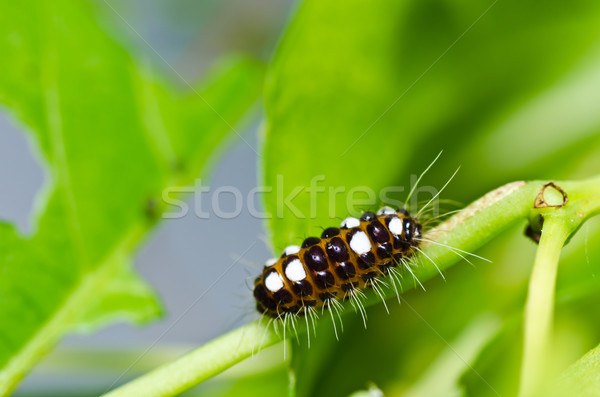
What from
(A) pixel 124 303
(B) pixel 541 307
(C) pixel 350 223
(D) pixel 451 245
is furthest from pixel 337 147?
(A) pixel 124 303

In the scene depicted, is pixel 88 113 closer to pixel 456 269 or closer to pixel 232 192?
pixel 232 192

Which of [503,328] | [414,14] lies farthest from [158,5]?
[503,328]

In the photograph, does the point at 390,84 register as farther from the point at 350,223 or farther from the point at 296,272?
the point at 296,272

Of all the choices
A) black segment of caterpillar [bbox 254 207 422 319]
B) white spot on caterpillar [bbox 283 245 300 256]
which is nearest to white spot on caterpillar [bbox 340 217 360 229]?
black segment of caterpillar [bbox 254 207 422 319]

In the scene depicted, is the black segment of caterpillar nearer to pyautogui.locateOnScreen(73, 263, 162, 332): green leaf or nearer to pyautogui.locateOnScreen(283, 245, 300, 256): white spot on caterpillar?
pyautogui.locateOnScreen(283, 245, 300, 256): white spot on caterpillar

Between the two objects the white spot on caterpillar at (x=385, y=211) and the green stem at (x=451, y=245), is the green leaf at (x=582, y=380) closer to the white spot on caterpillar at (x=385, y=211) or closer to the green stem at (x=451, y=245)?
the green stem at (x=451, y=245)

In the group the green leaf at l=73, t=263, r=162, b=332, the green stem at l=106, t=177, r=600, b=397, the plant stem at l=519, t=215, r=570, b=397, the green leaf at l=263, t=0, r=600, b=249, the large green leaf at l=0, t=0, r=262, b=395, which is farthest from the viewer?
the green leaf at l=73, t=263, r=162, b=332
